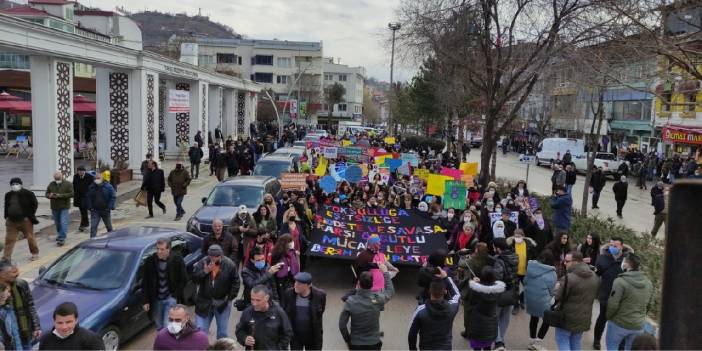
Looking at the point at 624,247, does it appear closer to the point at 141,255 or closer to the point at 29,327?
the point at 141,255

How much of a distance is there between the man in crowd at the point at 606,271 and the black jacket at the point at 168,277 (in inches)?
220

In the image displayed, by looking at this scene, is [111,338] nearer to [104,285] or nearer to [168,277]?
[104,285]

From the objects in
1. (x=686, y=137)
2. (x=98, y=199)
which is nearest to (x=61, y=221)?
(x=98, y=199)

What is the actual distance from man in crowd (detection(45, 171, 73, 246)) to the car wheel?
6330 millimetres

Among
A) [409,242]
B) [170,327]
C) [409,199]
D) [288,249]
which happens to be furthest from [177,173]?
[170,327]

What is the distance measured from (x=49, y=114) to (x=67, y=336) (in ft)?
44.8

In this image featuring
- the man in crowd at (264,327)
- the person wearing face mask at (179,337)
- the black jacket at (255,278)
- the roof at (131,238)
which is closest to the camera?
the person wearing face mask at (179,337)

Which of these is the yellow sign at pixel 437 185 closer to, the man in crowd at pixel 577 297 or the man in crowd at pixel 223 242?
the man in crowd at pixel 223 242

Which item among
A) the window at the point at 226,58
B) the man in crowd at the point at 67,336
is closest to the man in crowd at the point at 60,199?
the man in crowd at the point at 67,336

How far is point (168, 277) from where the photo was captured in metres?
7.55

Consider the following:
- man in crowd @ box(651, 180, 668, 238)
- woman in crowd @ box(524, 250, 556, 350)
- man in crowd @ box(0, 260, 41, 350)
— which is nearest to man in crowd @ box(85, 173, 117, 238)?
man in crowd @ box(0, 260, 41, 350)

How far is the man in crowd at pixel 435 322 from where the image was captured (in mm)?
6156

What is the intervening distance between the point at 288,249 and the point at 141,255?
1.99 m

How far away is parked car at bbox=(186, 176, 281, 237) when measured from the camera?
12.8 meters
